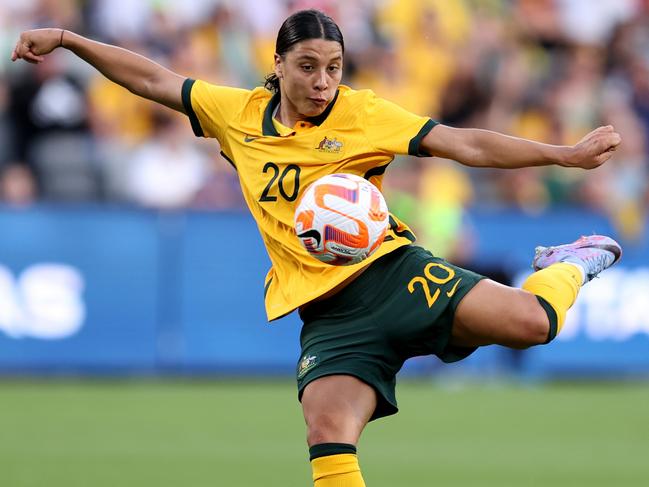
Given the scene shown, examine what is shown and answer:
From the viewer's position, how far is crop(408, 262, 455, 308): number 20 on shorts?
6.39 metres

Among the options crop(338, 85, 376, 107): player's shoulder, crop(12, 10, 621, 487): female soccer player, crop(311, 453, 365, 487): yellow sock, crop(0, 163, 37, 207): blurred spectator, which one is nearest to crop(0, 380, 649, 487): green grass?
crop(0, 163, 37, 207): blurred spectator

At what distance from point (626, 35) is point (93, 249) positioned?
8.09m

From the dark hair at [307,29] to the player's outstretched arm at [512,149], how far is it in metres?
0.65

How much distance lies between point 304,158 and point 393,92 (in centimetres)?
951

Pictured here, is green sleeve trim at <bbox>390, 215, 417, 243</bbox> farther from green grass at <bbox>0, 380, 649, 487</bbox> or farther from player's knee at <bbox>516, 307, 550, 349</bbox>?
green grass at <bbox>0, 380, 649, 487</bbox>

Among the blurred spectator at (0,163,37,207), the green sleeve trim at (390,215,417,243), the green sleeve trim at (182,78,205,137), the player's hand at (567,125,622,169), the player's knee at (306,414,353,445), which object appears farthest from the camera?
the blurred spectator at (0,163,37,207)

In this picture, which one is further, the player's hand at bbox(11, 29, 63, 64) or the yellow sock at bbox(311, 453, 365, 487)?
the player's hand at bbox(11, 29, 63, 64)

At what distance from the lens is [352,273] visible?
638cm

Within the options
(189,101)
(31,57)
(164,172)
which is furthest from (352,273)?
(164,172)

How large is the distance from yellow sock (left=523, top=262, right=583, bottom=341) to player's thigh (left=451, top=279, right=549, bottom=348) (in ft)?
0.24

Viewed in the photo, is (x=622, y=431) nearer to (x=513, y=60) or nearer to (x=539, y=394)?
(x=539, y=394)

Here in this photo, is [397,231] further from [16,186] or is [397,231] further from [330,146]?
[16,186]

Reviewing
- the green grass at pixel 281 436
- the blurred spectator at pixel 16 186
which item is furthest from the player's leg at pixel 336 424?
the blurred spectator at pixel 16 186

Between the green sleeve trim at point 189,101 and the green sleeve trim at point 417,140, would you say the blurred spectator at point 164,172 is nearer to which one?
the green sleeve trim at point 189,101
